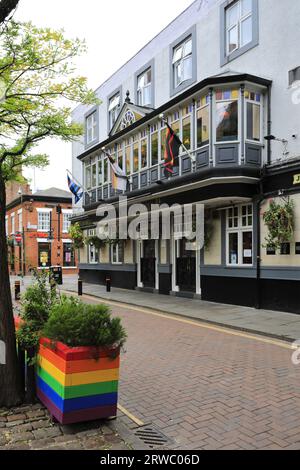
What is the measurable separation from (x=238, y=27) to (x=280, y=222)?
23.8 ft

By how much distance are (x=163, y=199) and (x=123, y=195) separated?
318 centimetres

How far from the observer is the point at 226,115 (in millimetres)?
13297

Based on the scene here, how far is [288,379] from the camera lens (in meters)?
5.93

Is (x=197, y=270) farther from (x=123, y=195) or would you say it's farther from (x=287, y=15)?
(x=287, y=15)

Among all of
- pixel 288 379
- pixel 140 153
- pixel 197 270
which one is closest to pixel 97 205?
pixel 140 153

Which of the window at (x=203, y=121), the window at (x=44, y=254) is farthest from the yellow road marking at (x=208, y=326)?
the window at (x=44, y=254)

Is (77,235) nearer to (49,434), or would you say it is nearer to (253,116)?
(253,116)

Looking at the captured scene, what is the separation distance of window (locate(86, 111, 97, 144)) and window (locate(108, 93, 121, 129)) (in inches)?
79.8

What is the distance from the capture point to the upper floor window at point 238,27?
13391 millimetres

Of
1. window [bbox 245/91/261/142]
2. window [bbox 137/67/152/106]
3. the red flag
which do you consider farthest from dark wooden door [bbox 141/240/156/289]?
window [bbox 245/91/261/142]

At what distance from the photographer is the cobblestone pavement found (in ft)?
12.5

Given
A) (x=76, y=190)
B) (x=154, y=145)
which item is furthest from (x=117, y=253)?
(x=154, y=145)

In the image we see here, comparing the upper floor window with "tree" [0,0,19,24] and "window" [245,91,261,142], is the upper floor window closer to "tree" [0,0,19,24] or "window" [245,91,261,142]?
"window" [245,91,261,142]

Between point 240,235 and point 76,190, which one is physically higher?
point 76,190
